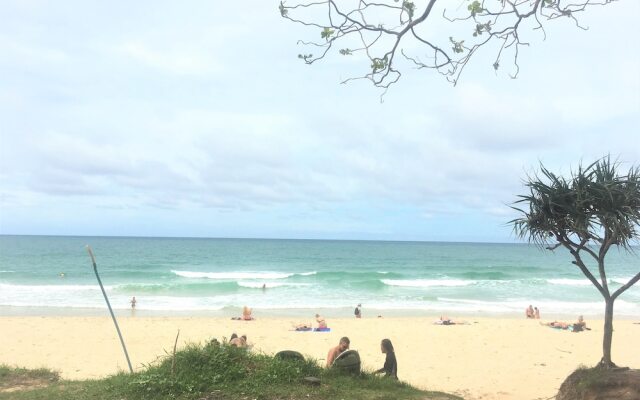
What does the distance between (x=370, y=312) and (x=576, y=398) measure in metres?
18.0

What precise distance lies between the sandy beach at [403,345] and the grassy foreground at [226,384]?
3391 millimetres

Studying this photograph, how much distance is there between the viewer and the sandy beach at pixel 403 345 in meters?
10.5

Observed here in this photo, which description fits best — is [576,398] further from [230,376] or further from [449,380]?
[449,380]

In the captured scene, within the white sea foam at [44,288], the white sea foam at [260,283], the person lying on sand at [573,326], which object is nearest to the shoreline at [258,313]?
the person lying on sand at [573,326]

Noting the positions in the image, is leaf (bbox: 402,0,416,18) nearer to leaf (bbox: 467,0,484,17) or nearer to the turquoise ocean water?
leaf (bbox: 467,0,484,17)

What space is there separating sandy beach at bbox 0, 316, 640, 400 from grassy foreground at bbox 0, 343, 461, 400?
3.39m

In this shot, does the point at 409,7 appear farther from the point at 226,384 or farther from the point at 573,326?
the point at 573,326

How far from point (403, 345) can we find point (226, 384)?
971cm

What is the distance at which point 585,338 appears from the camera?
50.5 feet

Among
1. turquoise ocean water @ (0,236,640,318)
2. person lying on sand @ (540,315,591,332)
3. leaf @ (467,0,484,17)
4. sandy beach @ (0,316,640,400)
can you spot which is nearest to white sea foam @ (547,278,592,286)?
turquoise ocean water @ (0,236,640,318)

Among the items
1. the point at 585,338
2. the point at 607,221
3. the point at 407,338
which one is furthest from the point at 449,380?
the point at 585,338

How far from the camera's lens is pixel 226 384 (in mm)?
5332

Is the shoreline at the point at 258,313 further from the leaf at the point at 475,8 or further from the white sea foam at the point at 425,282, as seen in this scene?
the leaf at the point at 475,8

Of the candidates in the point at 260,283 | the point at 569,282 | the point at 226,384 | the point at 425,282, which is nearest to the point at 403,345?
the point at 226,384
